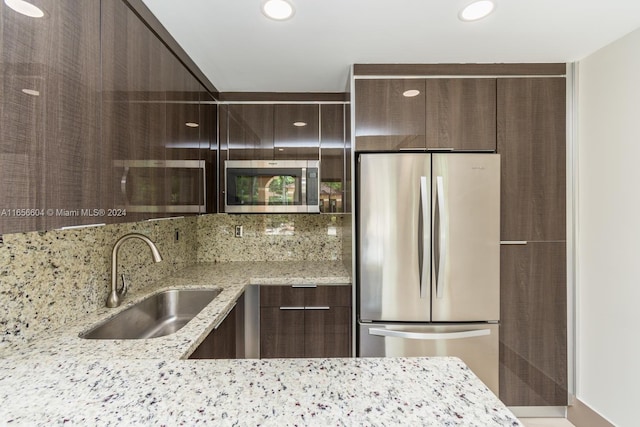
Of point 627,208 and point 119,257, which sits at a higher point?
point 627,208

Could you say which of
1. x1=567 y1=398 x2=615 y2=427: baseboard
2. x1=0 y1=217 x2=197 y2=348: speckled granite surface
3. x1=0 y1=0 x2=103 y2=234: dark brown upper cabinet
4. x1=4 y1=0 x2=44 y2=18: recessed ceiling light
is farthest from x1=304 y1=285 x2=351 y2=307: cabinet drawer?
x1=4 y1=0 x2=44 y2=18: recessed ceiling light

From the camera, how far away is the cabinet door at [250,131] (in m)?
2.51

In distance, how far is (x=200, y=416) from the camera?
2.27 ft

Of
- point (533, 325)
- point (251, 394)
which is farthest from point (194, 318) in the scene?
point (533, 325)

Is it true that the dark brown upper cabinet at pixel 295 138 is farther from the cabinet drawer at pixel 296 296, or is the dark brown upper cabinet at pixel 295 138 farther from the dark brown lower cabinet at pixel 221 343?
the dark brown lower cabinet at pixel 221 343

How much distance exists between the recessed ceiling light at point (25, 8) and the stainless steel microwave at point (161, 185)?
0.48 metres

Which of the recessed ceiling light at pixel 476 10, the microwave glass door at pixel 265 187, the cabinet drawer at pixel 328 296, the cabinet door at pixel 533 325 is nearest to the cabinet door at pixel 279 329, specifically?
the cabinet drawer at pixel 328 296

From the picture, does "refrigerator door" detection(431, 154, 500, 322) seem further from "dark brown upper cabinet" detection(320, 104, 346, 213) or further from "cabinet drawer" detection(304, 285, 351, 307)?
"dark brown upper cabinet" detection(320, 104, 346, 213)

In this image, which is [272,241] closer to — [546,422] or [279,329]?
[279,329]

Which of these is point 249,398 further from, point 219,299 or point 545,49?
point 545,49

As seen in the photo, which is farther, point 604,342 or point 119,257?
point 604,342

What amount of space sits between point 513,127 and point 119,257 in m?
2.64

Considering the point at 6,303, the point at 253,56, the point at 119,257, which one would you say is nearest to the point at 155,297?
the point at 119,257

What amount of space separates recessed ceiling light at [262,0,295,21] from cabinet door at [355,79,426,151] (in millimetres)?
727
